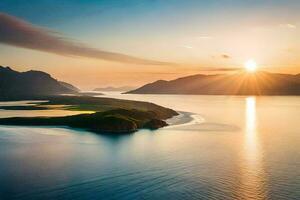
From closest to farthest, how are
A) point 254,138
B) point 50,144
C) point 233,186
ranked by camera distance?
point 233,186 → point 50,144 → point 254,138

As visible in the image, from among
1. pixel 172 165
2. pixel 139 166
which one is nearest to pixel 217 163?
pixel 172 165

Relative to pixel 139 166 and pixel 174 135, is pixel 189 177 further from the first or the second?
pixel 174 135

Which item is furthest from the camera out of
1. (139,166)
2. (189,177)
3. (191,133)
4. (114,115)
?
(114,115)

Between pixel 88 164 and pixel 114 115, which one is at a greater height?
pixel 114 115

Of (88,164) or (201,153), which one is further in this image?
(201,153)

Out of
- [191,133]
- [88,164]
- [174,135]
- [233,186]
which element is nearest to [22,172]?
[88,164]

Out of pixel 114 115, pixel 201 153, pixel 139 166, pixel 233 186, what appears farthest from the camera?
pixel 114 115

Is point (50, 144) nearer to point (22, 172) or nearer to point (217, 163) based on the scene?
point (22, 172)
